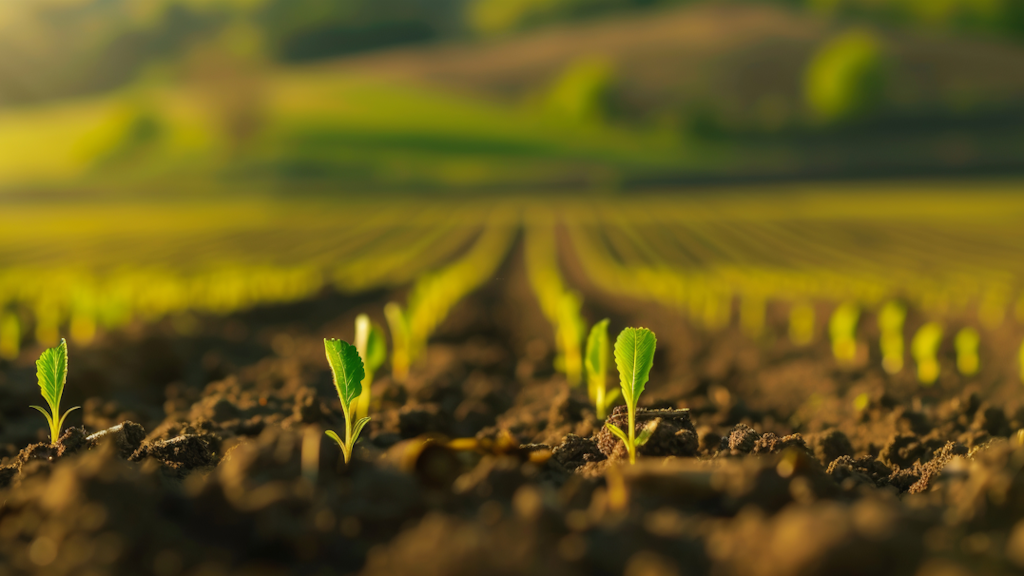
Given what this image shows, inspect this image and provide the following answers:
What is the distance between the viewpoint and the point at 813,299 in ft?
41.2

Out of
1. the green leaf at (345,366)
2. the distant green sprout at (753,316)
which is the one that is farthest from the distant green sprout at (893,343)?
the green leaf at (345,366)

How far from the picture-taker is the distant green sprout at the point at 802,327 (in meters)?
8.95

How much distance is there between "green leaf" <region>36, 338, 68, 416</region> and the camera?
317cm

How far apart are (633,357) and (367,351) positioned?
2.01 meters

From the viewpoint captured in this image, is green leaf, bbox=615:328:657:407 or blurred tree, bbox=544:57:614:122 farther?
blurred tree, bbox=544:57:614:122

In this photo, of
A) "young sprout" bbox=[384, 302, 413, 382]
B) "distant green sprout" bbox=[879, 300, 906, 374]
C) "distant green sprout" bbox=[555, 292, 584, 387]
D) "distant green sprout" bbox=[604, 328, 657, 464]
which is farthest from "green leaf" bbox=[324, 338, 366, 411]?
"distant green sprout" bbox=[879, 300, 906, 374]

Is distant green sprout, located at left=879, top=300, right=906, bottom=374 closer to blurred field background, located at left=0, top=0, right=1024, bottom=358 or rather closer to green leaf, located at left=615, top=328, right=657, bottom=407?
blurred field background, located at left=0, top=0, right=1024, bottom=358

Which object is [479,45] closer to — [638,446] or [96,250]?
[96,250]

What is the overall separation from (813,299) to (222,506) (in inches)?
472

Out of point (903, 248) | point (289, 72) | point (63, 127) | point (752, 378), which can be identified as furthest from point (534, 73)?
point (752, 378)

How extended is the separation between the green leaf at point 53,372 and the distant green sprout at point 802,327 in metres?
7.16

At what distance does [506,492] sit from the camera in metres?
2.25

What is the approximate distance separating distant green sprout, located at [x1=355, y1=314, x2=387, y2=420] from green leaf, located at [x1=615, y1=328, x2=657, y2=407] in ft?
5.60

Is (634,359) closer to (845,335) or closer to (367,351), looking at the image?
(367,351)
